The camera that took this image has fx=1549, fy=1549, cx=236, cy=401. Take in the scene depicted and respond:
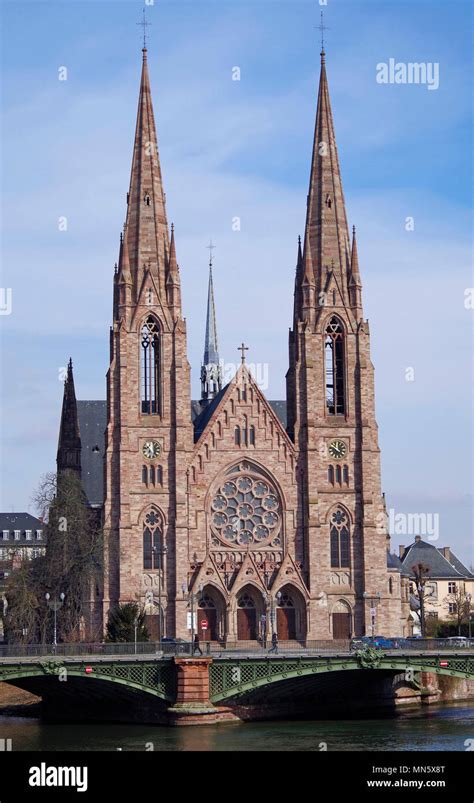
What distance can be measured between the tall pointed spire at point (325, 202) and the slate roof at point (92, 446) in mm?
20152

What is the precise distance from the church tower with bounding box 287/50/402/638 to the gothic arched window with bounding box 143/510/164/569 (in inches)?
358

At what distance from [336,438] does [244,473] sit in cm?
626

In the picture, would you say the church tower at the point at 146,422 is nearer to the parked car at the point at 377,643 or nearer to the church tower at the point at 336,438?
the church tower at the point at 336,438

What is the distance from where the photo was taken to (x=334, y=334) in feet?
326

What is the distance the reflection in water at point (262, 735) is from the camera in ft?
201

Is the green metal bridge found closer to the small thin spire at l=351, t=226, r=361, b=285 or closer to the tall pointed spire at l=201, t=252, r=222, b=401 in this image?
the small thin spire at l=351, t=226, r=361, b=285

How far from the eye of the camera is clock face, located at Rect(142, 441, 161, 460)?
96.1m

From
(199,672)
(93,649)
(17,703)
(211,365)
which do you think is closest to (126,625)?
(17,703)

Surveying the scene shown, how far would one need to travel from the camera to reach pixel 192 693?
2753 inches

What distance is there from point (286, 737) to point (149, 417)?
34998mm

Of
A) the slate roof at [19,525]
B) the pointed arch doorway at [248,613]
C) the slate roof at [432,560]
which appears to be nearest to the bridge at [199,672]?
the pointed arch doorway at [248,613]

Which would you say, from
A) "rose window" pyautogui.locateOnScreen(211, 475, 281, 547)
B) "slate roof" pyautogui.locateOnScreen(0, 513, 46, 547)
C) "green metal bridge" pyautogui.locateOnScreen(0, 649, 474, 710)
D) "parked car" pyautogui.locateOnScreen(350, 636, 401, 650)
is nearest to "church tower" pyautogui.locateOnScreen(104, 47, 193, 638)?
"rose window" pyautogui.locateOnScreen(211, 475, 281, 547)
